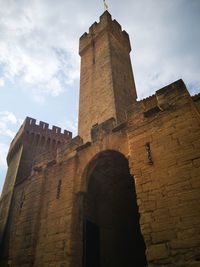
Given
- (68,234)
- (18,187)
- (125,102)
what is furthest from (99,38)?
(68,234)

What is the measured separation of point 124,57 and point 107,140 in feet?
27.7

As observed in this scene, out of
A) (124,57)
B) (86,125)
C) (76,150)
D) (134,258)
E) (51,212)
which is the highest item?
(124,57)

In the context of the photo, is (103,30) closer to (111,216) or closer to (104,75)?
(104,75)

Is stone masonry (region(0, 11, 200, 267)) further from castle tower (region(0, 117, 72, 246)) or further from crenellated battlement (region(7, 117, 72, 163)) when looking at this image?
crenellated battlement (region(7, 117, 72, 163))

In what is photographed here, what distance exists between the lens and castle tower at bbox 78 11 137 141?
1038cm

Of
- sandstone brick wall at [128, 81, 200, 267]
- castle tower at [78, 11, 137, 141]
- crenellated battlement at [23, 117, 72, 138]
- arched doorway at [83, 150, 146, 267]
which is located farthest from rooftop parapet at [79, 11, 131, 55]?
sandstone brick wall at [128, 81, 200, 267]

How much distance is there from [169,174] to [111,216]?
442cm

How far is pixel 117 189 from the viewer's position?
328 inches

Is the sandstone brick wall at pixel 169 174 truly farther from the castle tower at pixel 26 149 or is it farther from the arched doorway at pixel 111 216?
the castle tower at pixel 26 149

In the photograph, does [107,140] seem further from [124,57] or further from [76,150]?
[124,57]

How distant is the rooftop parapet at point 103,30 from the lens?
13398 millimetres

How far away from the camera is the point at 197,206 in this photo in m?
3.85

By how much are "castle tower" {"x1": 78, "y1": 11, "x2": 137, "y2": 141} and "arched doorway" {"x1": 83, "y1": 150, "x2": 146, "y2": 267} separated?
2.71m

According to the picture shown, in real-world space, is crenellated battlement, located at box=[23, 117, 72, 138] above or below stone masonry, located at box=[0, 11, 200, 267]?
above
